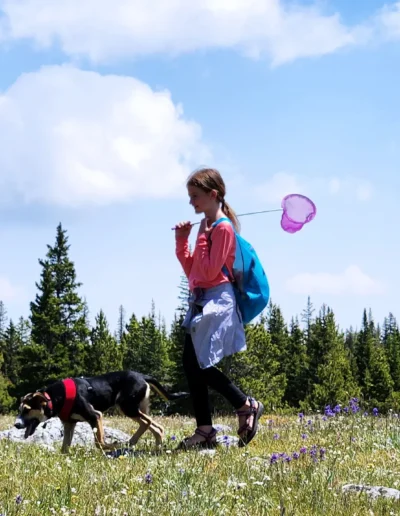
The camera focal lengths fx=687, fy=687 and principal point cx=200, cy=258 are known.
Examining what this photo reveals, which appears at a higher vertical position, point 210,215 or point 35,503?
point 210,215

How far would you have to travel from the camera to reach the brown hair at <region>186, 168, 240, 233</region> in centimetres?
702

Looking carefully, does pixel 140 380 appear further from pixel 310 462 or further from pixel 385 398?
pixel 385 398

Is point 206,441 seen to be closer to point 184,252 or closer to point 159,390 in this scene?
point 159,390

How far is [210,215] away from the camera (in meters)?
7.12

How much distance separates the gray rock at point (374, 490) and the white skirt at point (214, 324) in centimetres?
227

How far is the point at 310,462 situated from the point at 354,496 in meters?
1.24

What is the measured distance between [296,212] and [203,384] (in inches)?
80.4

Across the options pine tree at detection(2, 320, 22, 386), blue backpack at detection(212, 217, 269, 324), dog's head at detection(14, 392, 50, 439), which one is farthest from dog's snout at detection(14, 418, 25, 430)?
pine tree at detection(2, 320, 22, 386)

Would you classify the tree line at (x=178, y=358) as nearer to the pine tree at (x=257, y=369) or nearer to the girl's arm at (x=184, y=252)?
the pine tree at (x=257, y=369)

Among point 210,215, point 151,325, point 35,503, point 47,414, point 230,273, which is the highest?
point 151,325

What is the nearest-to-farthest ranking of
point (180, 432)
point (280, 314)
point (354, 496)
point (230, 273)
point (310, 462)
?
point (354, 496) → point (310, 462) → point (230, 273) → point (180, 432) → point (280, 314)

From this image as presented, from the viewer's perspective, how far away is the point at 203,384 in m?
7.04

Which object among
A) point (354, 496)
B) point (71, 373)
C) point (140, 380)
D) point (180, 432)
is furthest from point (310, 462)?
point (71, 373)

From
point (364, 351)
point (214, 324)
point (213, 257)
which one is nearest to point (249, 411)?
point (214, 324)
